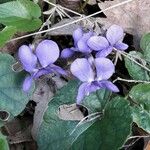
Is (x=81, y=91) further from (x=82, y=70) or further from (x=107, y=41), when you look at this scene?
(x=107, y=41)

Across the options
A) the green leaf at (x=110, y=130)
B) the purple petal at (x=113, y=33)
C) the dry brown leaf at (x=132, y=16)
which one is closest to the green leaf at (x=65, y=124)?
the green leaf at (x=110, y=130)

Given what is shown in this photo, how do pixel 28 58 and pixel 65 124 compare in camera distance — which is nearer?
pixel 28 58

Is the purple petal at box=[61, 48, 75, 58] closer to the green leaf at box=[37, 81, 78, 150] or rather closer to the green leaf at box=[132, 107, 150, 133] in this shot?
the green leaf at box=[37, 81, 78, 150]

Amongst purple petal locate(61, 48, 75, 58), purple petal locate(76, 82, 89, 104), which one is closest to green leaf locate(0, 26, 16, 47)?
purple petal locate(61, 48, 75, 58)

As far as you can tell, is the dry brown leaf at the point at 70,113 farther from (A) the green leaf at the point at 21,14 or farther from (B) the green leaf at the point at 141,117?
(A) the green leaf at the point at 21,14

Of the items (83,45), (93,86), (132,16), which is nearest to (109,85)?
(93,86)
